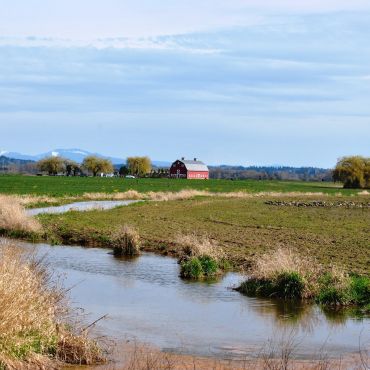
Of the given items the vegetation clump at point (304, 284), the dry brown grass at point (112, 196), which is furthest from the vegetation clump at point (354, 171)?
the vegetation clump at point (304, 284)

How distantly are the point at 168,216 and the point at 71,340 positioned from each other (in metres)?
33.5

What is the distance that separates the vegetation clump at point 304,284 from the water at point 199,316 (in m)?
0.57

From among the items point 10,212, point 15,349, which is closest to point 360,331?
point 15,349

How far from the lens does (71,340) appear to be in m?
12.9

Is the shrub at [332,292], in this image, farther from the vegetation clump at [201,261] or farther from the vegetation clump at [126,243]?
the vegetation clump at [126,243]

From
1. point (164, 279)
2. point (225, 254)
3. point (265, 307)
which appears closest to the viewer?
point (265, 307)

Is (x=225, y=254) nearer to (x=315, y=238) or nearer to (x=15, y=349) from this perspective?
(x=315, y=238)

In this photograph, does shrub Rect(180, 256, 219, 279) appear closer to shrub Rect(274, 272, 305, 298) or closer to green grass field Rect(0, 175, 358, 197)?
shrub Rect(274, 272, 305, 298)

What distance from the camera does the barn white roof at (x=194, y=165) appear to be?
183 metres

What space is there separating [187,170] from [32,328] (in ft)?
554

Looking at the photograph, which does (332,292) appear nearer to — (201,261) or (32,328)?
(201,261)

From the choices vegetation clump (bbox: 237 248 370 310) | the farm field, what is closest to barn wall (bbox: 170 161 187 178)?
the farm field

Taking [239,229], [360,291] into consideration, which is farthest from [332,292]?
[239,229]

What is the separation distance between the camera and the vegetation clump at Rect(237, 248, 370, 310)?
1959 centimetres
